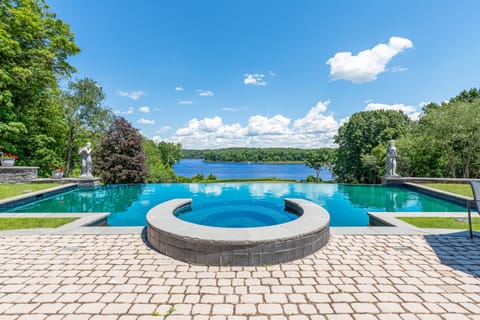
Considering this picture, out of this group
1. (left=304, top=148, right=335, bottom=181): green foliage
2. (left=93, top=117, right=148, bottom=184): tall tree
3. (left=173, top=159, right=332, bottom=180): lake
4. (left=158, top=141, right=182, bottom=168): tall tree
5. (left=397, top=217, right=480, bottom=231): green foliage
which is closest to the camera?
(left=397, top=217, right=480, bottom=231): green foliage

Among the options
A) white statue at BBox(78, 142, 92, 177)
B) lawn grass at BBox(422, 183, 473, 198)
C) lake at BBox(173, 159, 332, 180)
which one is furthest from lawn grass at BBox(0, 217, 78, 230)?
lake at BBox(173, 159, 332, 180)

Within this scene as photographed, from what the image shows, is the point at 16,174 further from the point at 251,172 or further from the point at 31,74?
the point at 251,172

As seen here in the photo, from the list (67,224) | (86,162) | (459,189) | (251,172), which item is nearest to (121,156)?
(86,162)

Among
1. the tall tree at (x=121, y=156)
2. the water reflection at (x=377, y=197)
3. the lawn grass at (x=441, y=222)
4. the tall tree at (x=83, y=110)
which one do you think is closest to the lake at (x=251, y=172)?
the tall tree at (x=83, y=110)

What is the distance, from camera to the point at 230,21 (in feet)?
40.5

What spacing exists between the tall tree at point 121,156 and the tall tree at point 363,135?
20836 mm

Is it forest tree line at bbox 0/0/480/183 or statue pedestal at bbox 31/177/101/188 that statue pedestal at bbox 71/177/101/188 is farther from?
forest tree line at bbox 0/0/480/183

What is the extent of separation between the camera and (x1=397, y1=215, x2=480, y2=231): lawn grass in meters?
4.49

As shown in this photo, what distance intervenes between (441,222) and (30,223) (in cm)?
919

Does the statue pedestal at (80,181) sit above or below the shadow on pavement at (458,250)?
above

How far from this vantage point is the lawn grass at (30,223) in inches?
180

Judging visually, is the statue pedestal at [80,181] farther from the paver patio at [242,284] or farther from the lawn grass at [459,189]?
the lawn grass at [459,189]

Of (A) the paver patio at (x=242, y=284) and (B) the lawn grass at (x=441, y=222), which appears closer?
(A) the paver patio at (x=242, y=284)

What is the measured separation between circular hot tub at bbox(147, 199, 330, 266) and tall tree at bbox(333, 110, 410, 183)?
21978 mm
